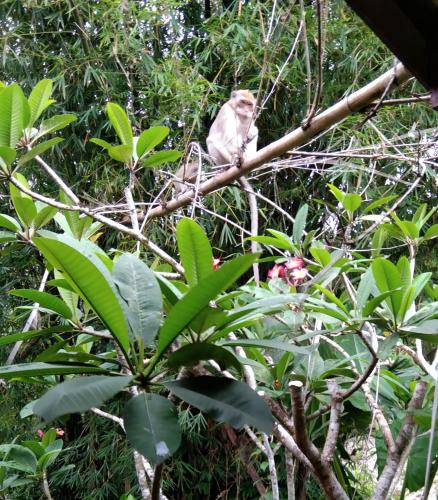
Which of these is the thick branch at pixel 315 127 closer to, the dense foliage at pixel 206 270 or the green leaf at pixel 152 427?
the dense foliage at pixel 206 270

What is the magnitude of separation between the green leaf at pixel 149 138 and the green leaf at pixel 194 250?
0.52 metres

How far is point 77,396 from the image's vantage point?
16.3 inches

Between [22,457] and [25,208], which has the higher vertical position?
[25,208]

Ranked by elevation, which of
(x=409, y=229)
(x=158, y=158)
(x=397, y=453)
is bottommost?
(x=409, y=229)

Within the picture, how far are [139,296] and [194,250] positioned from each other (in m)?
0.08

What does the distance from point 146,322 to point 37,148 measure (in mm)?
566

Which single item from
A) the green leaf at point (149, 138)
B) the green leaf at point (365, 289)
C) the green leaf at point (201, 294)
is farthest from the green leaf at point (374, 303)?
the green leaf at point (149, 138)

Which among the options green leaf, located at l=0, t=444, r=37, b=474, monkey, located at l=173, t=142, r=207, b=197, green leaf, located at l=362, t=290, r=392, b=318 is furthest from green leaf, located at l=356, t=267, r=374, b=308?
green leaf, located at l=0, t=444, r=37, b=474

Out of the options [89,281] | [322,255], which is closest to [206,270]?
[89,281]

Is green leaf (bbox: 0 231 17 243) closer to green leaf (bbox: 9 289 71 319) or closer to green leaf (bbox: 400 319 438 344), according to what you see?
green leaf (bbox: 9 289 71 319)

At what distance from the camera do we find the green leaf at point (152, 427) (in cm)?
Answer: 43

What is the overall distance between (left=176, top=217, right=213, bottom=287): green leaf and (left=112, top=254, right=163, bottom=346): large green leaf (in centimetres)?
4

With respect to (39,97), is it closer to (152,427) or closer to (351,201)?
(351,201)

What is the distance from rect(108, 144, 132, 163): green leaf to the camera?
3.47ft
